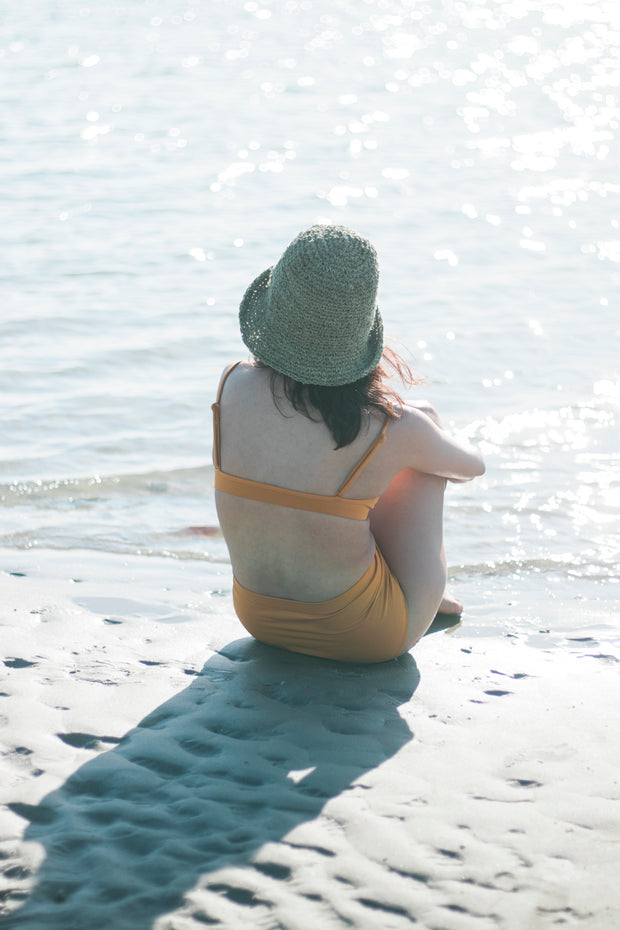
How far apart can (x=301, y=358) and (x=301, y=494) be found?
1.27 ft

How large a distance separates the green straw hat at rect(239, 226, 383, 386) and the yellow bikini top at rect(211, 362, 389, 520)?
0.21m

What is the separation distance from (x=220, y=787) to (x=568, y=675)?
131 centimetres

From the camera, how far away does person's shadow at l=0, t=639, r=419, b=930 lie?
214cm

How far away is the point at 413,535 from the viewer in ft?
10.6

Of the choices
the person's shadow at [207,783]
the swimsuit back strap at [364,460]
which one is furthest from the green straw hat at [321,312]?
the person's shadow at [207,783]

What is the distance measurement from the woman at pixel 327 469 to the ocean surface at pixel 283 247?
0.76 m

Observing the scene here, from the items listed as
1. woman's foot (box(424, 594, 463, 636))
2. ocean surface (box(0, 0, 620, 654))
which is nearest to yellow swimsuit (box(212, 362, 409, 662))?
woman's foot (box(424, 594, 463, 636))

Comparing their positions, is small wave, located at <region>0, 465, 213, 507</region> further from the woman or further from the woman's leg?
A: the woman's leg

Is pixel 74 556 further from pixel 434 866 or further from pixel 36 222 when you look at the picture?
pixel 36 222

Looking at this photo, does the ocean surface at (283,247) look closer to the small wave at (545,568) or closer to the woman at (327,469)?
the small wave at (545,568)

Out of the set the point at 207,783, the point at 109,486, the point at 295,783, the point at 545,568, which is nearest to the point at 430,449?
the point at 295,783

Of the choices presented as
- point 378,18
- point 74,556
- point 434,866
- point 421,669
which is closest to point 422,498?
point 421,669

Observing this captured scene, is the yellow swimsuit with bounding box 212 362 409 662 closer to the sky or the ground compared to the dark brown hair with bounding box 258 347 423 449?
closer to the ground

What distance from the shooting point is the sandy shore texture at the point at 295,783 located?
2.12 m
